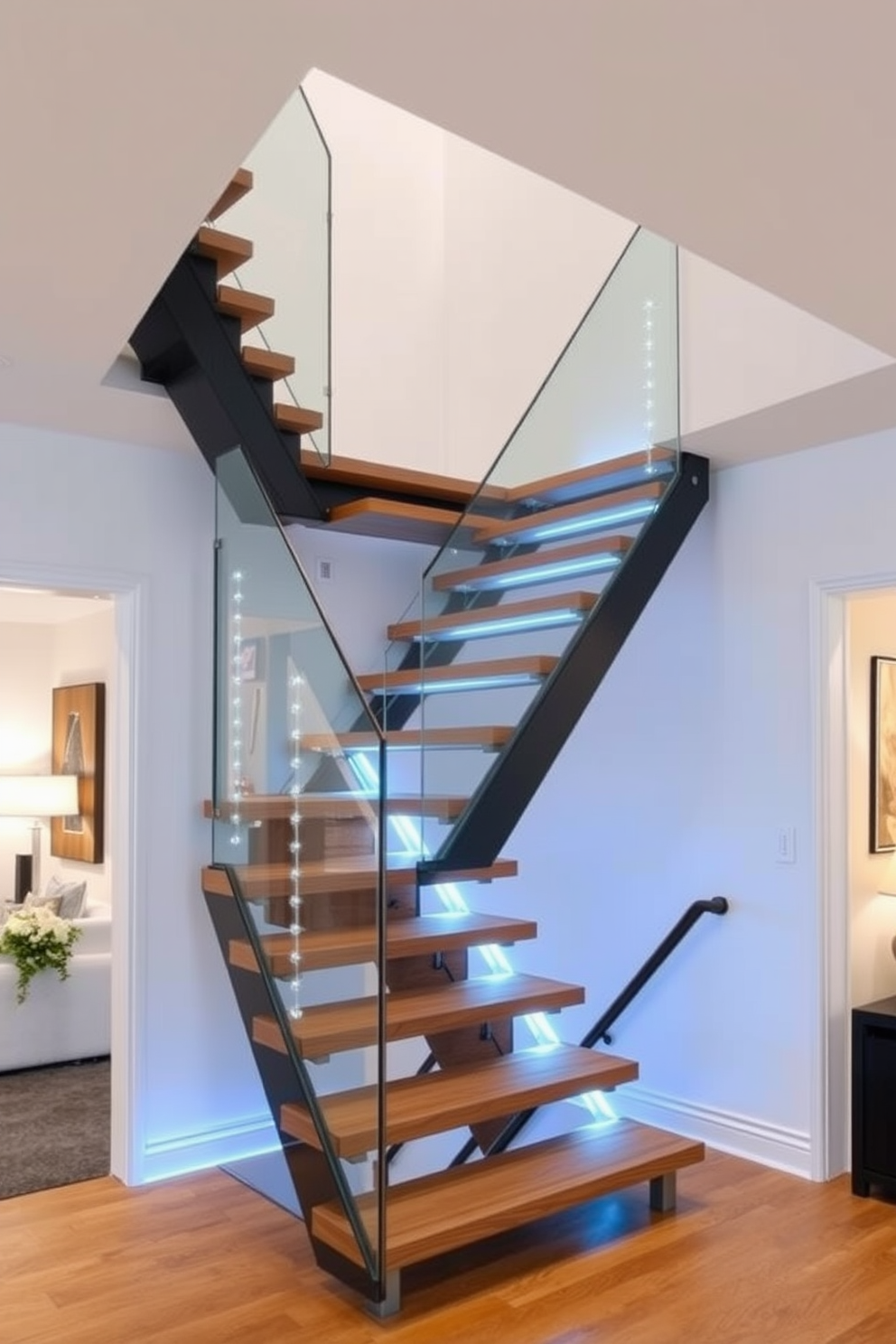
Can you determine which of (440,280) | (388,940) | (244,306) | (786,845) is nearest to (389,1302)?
(388,940)

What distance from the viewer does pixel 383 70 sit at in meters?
1.85

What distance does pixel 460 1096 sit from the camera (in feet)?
11.1

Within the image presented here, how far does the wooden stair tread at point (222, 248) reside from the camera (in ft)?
11.8

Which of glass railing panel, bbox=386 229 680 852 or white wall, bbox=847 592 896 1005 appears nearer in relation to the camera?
glass railing panel, bbox=386 229 680 852

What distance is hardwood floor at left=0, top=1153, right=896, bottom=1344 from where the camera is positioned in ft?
9.52

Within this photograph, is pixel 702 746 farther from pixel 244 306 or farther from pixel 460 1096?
pixel 244 306

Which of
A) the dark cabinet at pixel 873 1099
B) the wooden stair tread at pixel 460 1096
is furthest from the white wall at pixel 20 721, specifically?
the dark cabinet at pixel 873 1099

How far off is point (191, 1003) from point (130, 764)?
0.91m

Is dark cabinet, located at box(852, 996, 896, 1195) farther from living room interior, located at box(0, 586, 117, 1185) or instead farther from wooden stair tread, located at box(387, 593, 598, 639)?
living room interior, located at box(0, 586, 117, 1185)

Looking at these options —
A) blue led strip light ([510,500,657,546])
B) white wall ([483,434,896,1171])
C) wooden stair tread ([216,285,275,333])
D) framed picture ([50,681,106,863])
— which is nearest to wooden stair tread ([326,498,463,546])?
blue led strip light ([510,500,657,546])

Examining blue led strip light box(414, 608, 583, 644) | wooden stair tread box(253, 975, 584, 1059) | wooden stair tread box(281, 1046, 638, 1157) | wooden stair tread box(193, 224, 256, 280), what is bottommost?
wooden stair tread box(281, 1046, 638, 1157)

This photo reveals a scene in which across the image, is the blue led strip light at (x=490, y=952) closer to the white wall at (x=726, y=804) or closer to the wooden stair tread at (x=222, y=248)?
the white wall at (x=726, y=804)

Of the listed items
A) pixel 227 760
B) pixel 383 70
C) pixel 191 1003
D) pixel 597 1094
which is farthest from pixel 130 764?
pixel 383 70

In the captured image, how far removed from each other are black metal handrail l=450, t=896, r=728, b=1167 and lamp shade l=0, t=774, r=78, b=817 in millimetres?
3744
